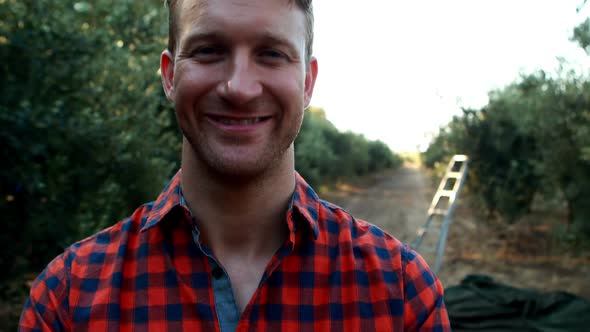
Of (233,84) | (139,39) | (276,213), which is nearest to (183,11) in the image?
(233,84)

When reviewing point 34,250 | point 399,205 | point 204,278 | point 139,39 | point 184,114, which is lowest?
point 399,205

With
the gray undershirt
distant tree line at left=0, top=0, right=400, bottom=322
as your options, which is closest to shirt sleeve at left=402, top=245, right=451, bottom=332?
the gray undershirt

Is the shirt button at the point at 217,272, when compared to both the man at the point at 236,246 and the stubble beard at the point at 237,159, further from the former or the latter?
the stubble beard at the point at 237,159

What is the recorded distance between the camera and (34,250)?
172 inches

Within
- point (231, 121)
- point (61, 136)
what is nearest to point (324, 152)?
point (61, 136)

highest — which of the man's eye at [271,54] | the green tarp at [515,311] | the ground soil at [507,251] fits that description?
the man's eye at [271,54]

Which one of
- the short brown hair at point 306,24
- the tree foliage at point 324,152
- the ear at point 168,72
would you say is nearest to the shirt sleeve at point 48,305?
the ear at point 168,72

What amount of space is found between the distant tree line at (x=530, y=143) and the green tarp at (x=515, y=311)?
1.97m

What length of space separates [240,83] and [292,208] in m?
0.42

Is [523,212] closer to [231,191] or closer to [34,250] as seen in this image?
[34,250]

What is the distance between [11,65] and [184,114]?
356 cm

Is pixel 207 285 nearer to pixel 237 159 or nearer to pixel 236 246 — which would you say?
pixel 236 246

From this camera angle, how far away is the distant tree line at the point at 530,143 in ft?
24.5

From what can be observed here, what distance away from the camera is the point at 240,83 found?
4.58 feet
